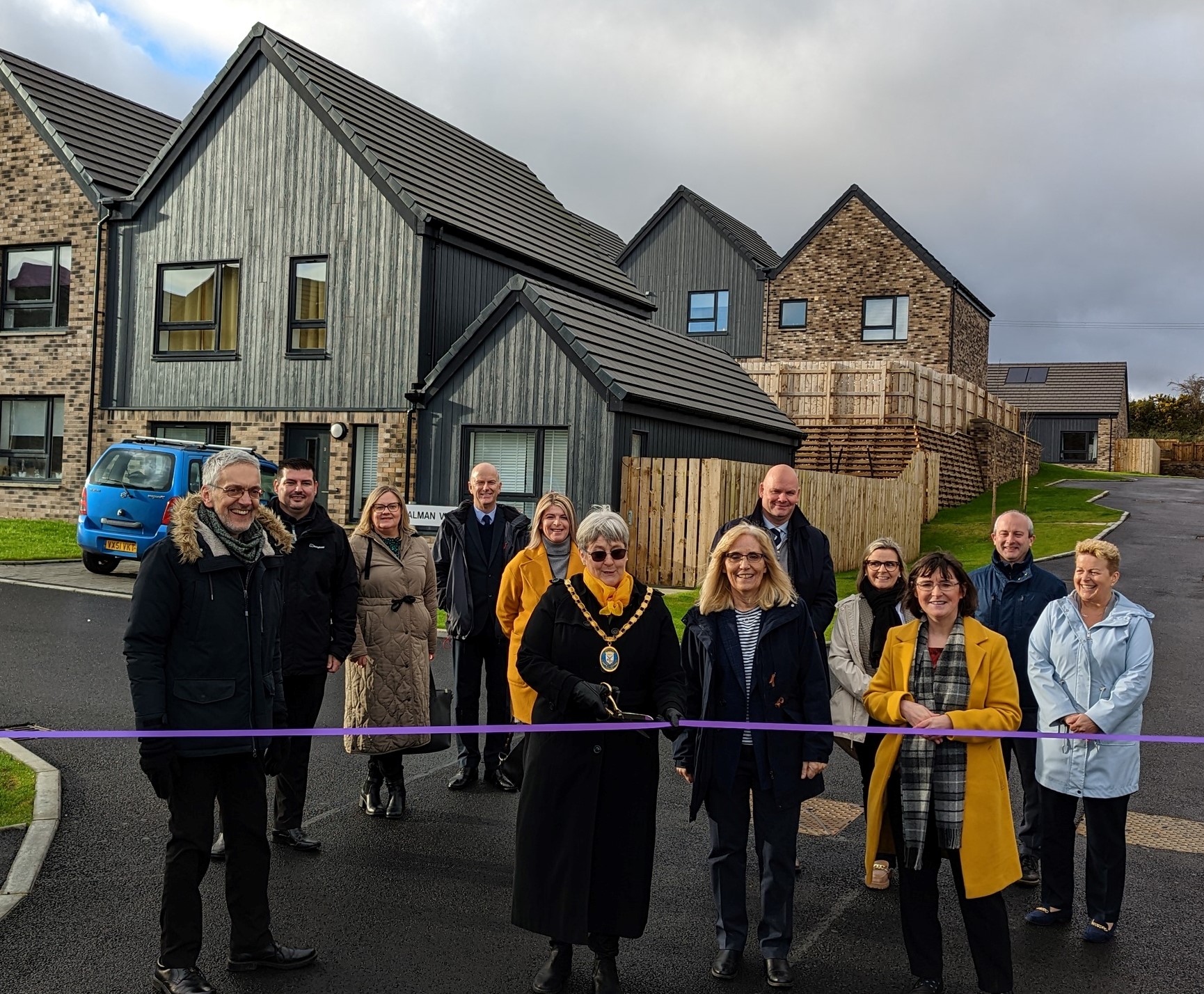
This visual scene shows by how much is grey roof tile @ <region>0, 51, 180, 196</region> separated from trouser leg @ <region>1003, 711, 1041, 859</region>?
76.0 feet

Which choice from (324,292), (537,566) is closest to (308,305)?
(324,292)

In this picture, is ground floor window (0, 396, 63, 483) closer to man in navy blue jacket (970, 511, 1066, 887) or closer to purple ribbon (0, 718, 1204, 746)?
purple ribbon (0, 718, 1204, 746)

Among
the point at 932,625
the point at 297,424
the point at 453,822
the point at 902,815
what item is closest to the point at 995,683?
the point at 932,625

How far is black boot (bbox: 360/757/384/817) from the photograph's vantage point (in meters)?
6.70

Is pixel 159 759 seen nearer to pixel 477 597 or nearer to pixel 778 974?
pixel 778 974

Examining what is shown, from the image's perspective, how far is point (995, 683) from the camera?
15.5 ft

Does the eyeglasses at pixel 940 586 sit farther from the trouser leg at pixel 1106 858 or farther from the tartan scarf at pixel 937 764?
the trouser leg at pixel 1106 858

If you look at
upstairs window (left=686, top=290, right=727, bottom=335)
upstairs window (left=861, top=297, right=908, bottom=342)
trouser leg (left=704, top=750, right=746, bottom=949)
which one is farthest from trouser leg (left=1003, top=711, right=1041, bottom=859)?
upstairs window (left=686, top=290, right=727, bottom=335)

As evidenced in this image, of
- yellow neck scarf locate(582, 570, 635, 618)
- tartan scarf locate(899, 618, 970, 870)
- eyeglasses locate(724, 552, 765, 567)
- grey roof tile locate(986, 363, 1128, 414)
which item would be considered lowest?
tartan scarf locate(899, 618, 970, 870)

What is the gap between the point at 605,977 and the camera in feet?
14.6

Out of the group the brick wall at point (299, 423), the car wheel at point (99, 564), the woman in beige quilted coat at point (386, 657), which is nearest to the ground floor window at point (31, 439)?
the brick wall at point (299, 423)

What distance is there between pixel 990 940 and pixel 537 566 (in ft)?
10.5

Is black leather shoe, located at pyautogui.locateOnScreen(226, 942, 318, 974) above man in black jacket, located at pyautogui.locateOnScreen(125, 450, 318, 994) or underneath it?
underneath

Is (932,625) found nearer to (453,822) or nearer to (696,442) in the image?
(453,822)
